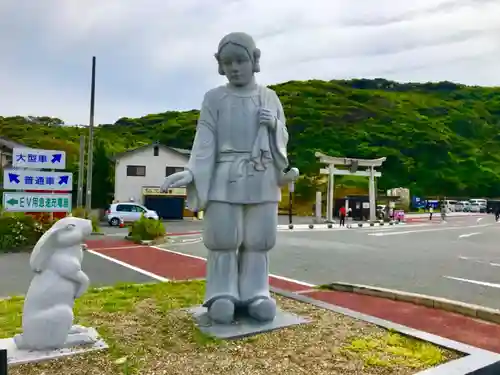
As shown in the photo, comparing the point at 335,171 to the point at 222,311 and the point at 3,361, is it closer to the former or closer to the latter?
the point at 222,311

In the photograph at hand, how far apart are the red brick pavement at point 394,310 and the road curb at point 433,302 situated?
95mm

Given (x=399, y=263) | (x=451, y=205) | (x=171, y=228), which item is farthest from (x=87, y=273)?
(x=451, y=205)

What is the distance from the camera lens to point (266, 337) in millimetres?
4070

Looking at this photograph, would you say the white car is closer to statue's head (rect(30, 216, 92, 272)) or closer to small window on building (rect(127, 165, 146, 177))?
small window on building (rect(127, 165, 146, 177))

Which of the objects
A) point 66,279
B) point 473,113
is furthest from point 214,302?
point 473,113

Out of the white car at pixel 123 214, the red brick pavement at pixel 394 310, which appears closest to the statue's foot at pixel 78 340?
the red brick pavement at pixel 394 310

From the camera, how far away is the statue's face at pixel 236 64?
14.0 feet

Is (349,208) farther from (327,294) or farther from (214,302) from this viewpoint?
Result: (214,302)

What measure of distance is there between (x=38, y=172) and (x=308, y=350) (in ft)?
34.4

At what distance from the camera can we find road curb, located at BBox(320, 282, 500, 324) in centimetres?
523

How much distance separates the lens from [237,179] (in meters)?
4.24

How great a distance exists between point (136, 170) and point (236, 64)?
24.6m

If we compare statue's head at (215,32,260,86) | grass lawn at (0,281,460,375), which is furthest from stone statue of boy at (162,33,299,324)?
grass lawn at (0,281,460,375)

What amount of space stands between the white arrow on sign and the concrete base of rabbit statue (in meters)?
9.27
